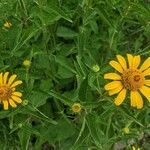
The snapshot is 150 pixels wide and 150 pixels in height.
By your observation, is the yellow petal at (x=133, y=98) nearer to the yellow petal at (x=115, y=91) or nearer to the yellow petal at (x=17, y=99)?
the yellow petal at (x=115, y=91)

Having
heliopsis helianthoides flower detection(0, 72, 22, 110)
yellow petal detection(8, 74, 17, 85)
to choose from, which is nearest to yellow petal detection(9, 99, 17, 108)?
heliopsis helianthoides flower detection(0, 72, 22, 110)

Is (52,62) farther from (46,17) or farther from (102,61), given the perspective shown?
(46,17)

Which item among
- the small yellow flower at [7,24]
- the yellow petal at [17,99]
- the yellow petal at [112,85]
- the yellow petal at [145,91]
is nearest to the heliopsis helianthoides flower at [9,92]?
the yellow petal at [17,99]

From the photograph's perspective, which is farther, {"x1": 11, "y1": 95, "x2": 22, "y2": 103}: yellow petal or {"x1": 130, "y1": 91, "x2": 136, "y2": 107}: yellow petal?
{"x1": 11, "y1": 95, "x2": 22, "y2": 103}: yellow petal

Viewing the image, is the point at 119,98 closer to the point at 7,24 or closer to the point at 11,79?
the point at 11,79

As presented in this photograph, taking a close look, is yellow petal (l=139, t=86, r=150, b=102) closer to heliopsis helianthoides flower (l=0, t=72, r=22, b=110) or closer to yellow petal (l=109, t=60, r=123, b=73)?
yellow petal (l=109, t=60, r=123, b=73)

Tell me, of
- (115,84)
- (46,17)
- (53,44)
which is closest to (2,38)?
(53,44)
